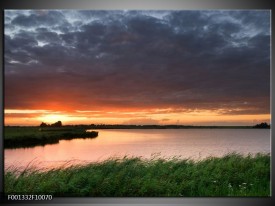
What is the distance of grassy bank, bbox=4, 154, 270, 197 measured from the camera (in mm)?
3385

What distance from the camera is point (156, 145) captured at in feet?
17.5

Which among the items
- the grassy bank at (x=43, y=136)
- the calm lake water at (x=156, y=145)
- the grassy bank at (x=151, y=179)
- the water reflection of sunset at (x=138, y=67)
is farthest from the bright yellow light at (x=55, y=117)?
the grassy bank at (x=151, y=179)

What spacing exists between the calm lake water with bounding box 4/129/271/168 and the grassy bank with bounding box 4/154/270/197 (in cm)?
28

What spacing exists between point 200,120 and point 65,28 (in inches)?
78.4

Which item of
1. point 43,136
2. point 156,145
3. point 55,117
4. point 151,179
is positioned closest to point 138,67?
point 156,145

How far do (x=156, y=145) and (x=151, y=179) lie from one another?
180 centimetres

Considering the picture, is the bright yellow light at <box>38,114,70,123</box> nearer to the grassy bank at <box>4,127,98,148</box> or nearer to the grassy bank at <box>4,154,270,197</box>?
the grassy bank at <box>4,127,98,148</box>

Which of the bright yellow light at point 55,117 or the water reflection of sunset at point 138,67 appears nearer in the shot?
the water reflection of sunset at point 138,67

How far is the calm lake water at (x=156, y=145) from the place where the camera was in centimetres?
442

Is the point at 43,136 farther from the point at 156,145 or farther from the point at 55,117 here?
the point at 156,145

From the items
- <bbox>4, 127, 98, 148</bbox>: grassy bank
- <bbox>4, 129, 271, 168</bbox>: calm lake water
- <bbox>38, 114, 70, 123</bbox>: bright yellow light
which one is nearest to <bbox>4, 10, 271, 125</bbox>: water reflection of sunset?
<bbox>38, 114, 70, 123</bbox>: bright yellow light

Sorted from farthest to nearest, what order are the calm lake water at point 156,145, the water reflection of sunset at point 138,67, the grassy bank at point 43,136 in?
the grassy bank at point 43,136
the water reflection of sunset at point 138,67
the calm lake water at point 156,145

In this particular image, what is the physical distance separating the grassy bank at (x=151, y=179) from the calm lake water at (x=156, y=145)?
0.92ft

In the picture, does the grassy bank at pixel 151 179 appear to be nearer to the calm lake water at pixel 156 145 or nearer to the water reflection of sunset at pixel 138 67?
the calm lake water at pixel 156 145
